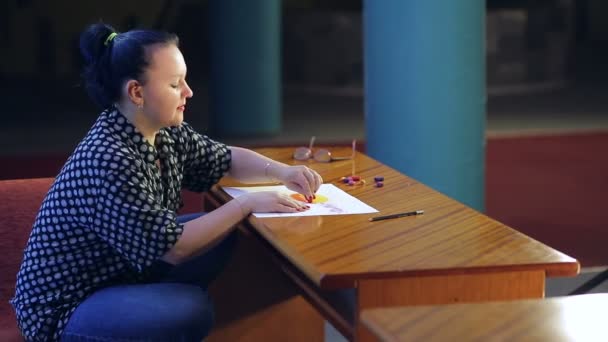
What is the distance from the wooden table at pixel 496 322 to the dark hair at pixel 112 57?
113 centimetres

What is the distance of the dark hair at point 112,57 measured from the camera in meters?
2.62

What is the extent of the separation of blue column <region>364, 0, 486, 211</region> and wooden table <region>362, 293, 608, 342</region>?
277 cm

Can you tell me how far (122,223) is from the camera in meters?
2.46

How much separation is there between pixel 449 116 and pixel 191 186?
172 cm

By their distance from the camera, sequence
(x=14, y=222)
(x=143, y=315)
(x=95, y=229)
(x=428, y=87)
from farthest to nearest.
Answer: (x=428, y=87) < (x=14, y=222) < (x=95, y=229) < (x=143, y=315)

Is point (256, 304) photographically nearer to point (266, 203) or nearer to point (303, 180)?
point (303, 180)

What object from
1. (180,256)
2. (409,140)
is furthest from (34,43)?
(180,256)

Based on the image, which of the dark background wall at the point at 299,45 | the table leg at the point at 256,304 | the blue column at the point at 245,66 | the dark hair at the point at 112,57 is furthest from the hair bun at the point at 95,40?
the dark background wall at the point at 299,45

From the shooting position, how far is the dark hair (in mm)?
2617

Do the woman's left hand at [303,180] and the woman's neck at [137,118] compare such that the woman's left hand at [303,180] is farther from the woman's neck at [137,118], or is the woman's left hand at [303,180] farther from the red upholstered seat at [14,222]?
the red upholstered seat at [14,222]

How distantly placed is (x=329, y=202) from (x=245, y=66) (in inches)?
230

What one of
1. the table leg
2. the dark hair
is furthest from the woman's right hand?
the table leg

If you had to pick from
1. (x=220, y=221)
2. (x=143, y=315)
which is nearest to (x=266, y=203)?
(x=220, y=221)

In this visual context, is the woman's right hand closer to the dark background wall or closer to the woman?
the woman
